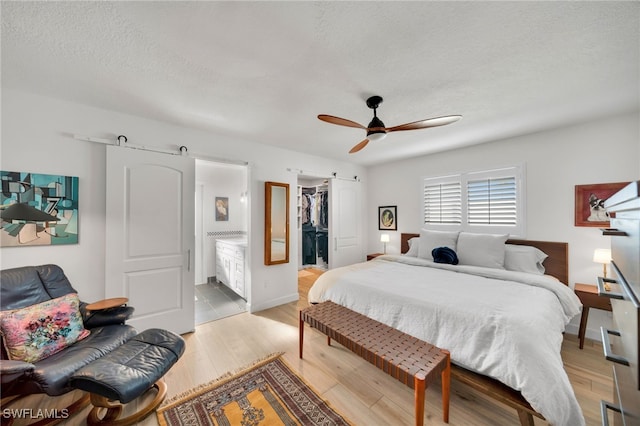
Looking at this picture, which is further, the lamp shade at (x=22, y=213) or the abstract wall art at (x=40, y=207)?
the abstract wall art at (x=40, y=207)

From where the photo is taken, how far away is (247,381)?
1979mm

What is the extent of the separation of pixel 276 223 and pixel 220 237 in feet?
6.60

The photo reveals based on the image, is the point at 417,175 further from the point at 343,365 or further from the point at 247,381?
the point at 247,381

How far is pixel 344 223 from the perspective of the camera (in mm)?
4734

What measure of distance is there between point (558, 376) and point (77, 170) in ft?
13.5

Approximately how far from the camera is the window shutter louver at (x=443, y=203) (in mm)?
3785

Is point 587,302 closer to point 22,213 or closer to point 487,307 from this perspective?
point 487,307

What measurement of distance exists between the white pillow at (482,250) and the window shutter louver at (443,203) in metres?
0.69

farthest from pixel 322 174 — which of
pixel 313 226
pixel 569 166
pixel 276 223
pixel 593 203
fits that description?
pixel 593 203

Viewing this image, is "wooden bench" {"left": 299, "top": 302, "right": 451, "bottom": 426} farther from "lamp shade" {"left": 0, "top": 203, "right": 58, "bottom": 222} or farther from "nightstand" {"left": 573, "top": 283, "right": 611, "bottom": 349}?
"lamp shade" {"left": 0, "top": 203, "right": 58, "bottom": 222}

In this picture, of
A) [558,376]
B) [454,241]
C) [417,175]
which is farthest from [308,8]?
[417,175]

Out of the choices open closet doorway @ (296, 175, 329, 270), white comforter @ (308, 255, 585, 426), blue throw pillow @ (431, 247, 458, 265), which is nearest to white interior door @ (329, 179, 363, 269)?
open closet doorway @ (296, 175, 329, 270)

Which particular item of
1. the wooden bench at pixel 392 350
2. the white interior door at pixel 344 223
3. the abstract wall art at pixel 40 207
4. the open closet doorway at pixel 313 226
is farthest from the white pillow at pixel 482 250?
the abstract wall art at pixel 40 207

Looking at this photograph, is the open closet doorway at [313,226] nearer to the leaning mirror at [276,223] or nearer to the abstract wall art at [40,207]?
the leaning mirror at [276,223]
